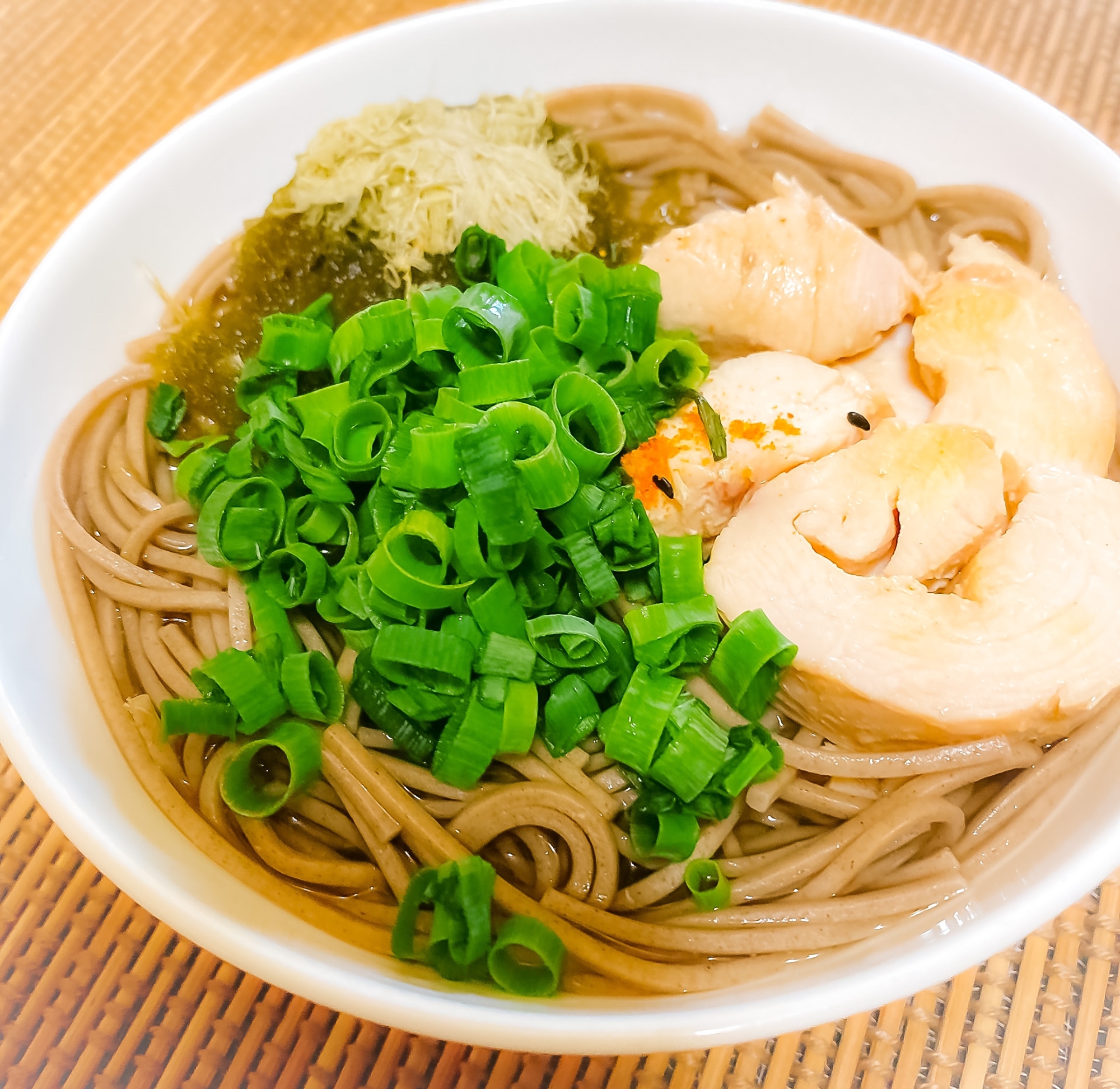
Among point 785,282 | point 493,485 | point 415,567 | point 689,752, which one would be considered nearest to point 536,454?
point 493,485

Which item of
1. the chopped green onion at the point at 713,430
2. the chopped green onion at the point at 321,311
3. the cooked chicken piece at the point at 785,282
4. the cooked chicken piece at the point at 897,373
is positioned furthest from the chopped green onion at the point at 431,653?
the cooked chicken piece at the point at 897,373

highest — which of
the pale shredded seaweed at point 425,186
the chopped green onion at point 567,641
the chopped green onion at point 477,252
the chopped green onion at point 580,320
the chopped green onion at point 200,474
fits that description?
the pale shredded seaweed at point 425,186

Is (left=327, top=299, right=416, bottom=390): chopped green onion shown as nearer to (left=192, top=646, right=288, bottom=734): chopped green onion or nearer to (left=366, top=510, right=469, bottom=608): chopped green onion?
(left=366, top=510, right=469, bottom=608): chopped green onion

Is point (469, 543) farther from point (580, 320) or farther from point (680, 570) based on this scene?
point (580, 320)

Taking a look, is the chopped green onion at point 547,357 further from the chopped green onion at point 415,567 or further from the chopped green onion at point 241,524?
the chopped green onion at point 241,524

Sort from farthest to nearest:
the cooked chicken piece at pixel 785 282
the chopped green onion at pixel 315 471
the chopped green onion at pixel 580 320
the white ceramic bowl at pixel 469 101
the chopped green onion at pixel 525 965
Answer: the cooked chicken piece at pixel 785 282, the chopped green onion at pixel 580 320, the chopped green onion at pixel 315 471, the chopped green onion at pixel 525 965, the white ceramic bowl at pixel 469 101

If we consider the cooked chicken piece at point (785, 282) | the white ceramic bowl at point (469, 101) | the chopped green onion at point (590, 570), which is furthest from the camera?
the cooked chicken piece at point (785, 282)

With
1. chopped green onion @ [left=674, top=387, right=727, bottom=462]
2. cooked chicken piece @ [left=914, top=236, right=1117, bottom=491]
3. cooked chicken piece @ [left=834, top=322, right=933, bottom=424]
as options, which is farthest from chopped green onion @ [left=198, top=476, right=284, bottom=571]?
cooked chicken piece @ [left=914, top=236, right=1117, bottom=491]
